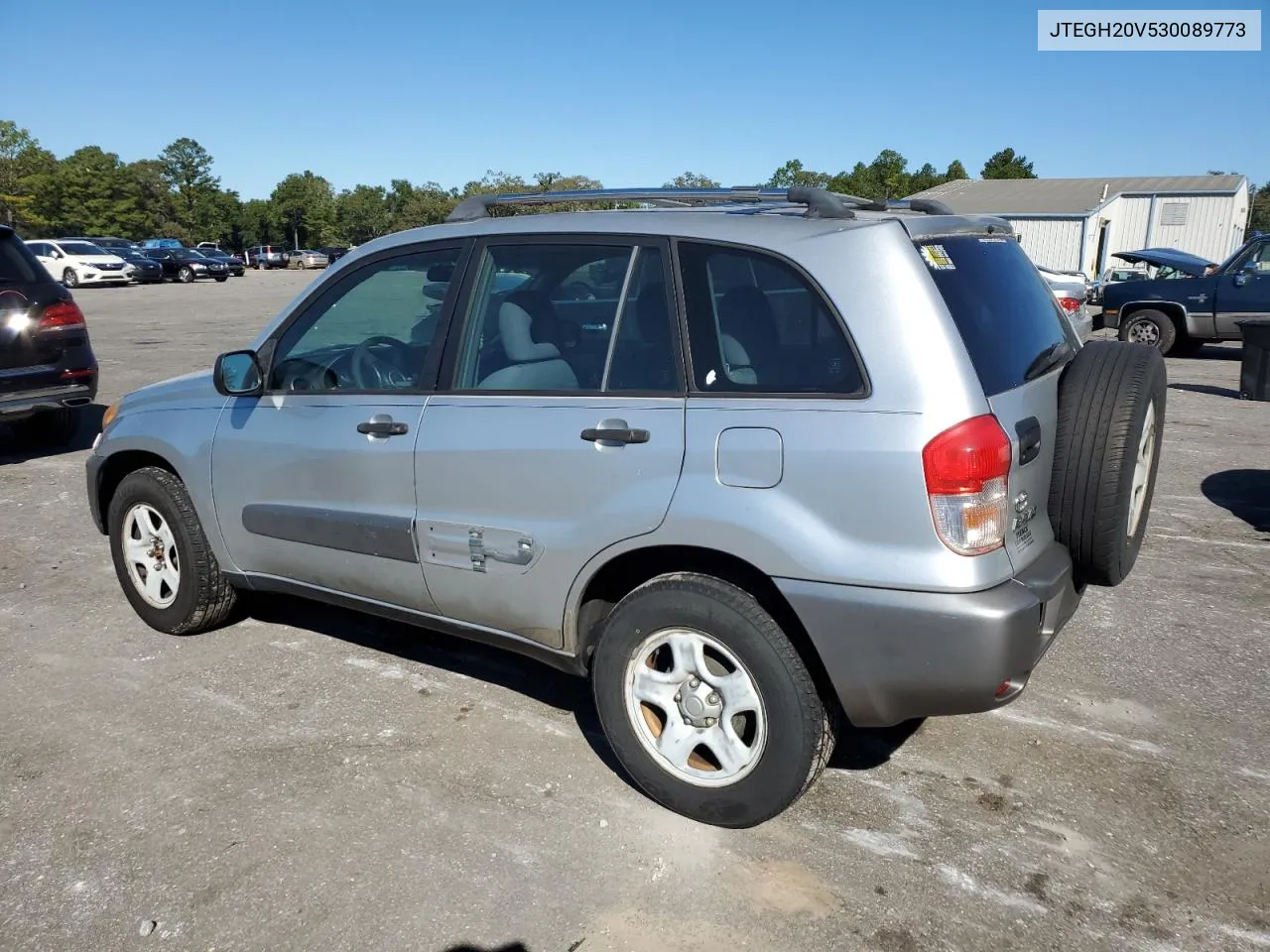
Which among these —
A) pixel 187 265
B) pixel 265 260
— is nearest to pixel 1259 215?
pixel 265 260

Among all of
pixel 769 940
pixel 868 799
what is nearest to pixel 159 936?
pixel 769 940

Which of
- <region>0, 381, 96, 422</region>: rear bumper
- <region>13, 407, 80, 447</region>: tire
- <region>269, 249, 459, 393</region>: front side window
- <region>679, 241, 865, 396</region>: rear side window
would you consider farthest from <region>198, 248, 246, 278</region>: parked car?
<region>679, 241, 865, 396</region>: rear side window

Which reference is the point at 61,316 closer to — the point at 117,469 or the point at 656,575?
the point at 117,469

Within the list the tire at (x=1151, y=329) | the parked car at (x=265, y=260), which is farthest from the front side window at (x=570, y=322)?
the parked car at (x=265, y=260)

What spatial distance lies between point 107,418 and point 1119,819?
446 cm

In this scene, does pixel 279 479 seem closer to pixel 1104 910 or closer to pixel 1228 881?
pixel 1104 910

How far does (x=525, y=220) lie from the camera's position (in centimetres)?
350

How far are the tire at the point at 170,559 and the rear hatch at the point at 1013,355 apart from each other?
3.20 m

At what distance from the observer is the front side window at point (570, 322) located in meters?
3.11

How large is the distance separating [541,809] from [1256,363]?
6.90m

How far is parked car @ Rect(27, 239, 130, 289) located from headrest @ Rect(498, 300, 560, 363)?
117 feet

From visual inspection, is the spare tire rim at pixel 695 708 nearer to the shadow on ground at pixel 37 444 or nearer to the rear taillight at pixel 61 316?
the rear taillight at pixel 61 316

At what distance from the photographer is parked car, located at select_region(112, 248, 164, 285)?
3816 cm

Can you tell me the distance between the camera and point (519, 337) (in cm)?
344
